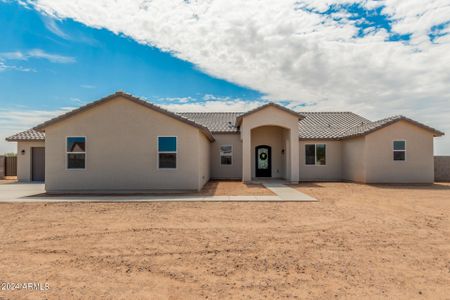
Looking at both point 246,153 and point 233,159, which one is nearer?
point 246,153

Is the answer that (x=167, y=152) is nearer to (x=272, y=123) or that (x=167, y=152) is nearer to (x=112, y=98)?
(x=112, y=98)

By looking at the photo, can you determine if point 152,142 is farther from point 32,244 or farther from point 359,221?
point 359,221

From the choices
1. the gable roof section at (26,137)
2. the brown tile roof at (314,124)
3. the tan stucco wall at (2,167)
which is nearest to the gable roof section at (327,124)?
the brown tile roof at (314,124)

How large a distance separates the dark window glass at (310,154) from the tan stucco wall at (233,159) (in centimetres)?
459

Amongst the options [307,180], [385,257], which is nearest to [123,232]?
[385,257]

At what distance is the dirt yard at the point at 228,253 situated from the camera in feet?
13.4

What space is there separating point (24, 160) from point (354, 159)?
2182 cm

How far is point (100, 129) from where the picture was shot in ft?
45.1

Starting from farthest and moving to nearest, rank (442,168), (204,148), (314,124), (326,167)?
(314,124)
(442,168)
(326,167)
(204,148)

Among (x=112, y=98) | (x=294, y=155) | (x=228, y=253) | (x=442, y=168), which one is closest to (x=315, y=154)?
(x=294, y=155)

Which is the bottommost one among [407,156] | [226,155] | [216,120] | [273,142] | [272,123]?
[407,156]

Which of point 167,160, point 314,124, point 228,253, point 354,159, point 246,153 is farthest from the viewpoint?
point 314,124

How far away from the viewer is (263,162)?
21.9m

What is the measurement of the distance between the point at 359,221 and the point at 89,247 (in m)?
6.62
